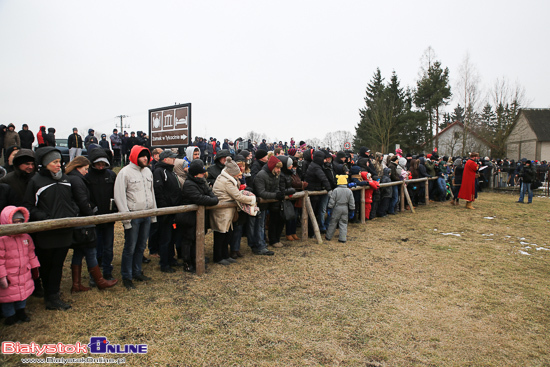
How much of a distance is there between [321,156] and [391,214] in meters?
4.67

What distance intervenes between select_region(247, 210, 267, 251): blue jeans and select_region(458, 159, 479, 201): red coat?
30.2ft

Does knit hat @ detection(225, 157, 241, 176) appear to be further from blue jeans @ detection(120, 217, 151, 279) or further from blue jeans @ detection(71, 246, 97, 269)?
blue jeans @ detection(71, 246, 97, 269)

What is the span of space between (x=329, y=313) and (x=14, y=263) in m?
3.64

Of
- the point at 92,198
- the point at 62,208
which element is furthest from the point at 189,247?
the point at 62,208

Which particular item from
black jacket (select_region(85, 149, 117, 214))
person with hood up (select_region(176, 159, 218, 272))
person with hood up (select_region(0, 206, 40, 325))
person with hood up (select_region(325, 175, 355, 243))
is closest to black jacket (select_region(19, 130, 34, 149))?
black jacket (select_region(85, 149, 117, 214))

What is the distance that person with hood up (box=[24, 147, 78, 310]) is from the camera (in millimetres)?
3736

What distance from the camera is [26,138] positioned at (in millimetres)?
12922

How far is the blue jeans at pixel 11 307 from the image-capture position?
11.4 ft

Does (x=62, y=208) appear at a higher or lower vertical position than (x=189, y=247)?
higher

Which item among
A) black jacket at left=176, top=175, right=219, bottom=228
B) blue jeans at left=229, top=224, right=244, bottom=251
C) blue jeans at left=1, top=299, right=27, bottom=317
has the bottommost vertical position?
blue jeans at left=1, top=299, right=27, bottom=317

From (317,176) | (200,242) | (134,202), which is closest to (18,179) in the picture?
(134,202)

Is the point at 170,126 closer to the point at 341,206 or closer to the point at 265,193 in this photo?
the point at 265,193

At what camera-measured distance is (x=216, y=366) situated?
2.96m

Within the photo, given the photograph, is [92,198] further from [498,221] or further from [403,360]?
[498,221]
